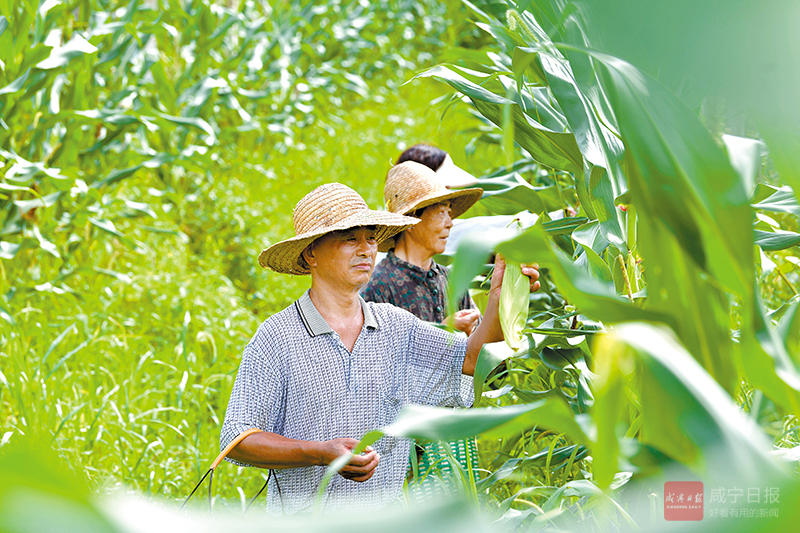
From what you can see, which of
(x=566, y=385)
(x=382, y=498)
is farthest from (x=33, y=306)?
(x=566, y=385)

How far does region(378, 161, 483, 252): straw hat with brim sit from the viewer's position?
192 centimetres

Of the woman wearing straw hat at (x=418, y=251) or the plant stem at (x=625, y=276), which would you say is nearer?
the plant stem at (x=625, y=276)

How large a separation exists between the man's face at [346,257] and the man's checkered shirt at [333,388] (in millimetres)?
81

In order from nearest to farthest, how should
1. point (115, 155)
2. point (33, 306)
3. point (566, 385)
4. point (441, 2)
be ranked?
point (566, 385) → point (33, 306) → point (115, 155) → point (441, 2)

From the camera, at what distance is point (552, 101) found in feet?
3.40

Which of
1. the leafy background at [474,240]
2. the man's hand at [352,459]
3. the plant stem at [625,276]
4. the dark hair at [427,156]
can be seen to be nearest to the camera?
the leafy background at [474,240]

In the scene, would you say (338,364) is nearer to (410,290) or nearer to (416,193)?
(410,290)

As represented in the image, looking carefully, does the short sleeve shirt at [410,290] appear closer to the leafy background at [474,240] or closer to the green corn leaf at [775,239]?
the leafy background at [474,240]

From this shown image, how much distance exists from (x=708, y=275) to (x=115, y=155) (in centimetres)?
326

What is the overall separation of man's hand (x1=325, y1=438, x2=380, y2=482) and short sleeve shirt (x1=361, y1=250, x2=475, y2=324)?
0.74 metres

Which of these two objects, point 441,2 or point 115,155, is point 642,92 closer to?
point 115,155

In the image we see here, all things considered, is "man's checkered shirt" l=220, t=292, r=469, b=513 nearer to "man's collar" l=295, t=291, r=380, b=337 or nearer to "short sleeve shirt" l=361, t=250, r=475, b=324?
"man's collar" l=295, t=291, r=380, b=337

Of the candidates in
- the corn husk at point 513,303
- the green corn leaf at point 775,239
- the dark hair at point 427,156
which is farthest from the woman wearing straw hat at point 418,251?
the green corn leaf at point 775,239

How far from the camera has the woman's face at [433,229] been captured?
6.50 feet
